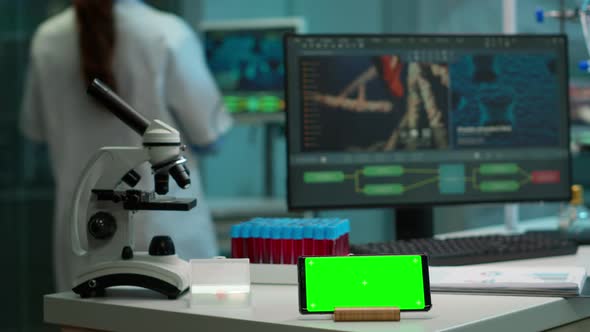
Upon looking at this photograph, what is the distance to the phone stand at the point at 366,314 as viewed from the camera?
4.20ft

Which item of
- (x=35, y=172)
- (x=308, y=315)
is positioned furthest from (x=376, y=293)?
(x=35, y=172)

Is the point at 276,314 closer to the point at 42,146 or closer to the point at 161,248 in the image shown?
the point at 161,248

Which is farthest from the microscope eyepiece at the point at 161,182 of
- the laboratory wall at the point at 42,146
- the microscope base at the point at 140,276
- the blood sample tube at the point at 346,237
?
the laboratory wall at the point at 42,146

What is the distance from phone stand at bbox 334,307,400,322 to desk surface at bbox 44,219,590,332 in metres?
0.01

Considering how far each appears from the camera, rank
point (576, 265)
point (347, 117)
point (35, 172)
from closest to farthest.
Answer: point (576, 265) → point (347, 117) → point (35, 172)

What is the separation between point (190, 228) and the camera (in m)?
2.59

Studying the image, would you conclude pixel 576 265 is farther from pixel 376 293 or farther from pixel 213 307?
pixel 213 307

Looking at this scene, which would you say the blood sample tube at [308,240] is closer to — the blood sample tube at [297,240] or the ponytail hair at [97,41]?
the blood sample tube at [297,240]

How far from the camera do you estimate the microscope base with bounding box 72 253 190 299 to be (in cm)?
149

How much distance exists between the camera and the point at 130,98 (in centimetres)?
258

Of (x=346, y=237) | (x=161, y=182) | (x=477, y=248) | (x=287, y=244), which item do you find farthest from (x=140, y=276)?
(x=477, y=248)

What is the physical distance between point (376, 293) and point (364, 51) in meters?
0.73

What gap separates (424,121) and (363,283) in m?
0.70

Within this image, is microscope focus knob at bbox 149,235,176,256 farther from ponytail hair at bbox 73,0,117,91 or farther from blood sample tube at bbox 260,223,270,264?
ponytail hair at bbox 73,0,117,91
